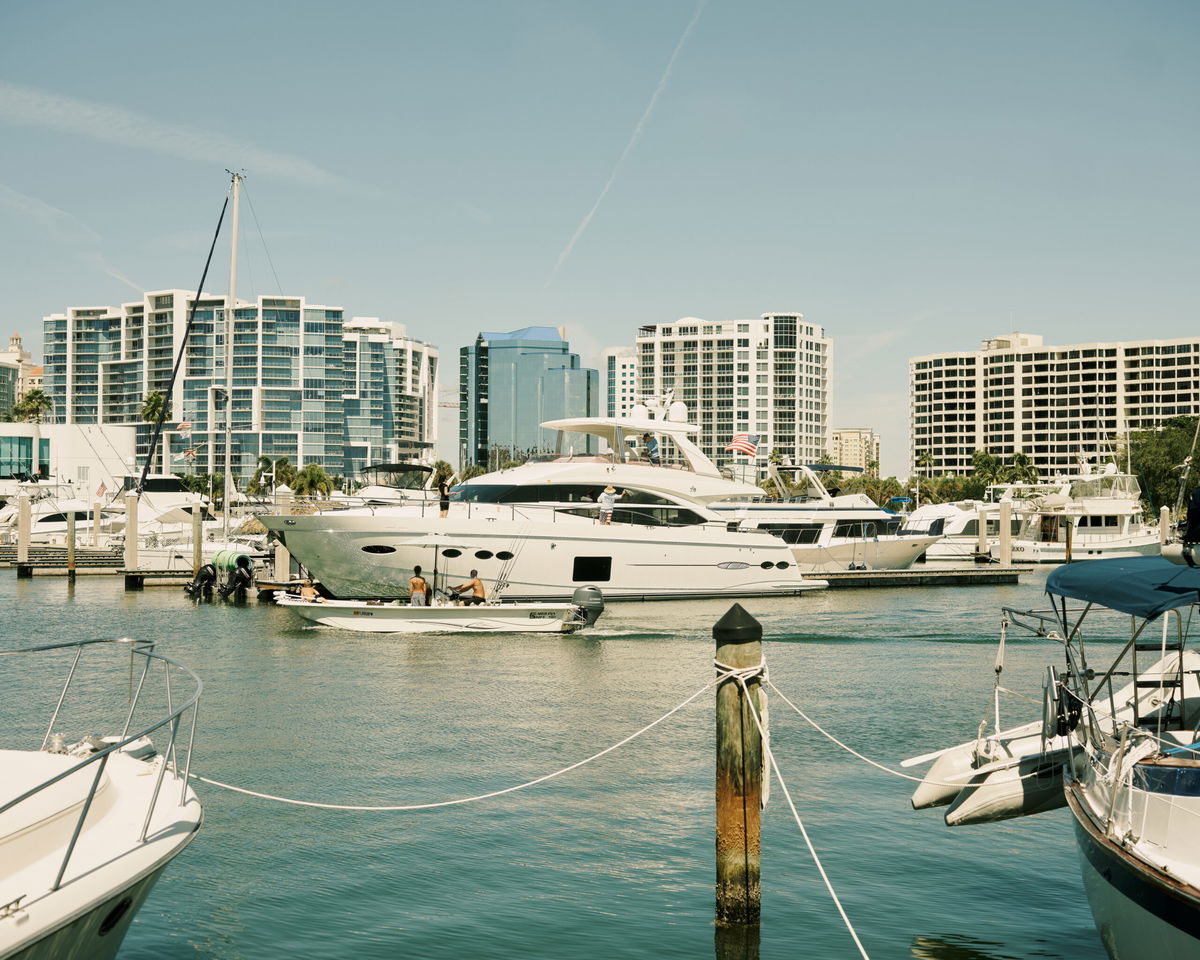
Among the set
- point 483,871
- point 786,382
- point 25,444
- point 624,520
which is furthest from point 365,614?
point 786,382

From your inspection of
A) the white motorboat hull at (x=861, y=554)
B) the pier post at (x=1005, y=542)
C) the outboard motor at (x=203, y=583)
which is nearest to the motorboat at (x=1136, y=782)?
the outboard motor at (x=203, y=583)

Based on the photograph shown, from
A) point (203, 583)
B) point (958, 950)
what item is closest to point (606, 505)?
point (203, 583)

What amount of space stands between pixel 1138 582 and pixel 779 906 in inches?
163

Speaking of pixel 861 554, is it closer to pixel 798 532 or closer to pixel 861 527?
pixel 861 527

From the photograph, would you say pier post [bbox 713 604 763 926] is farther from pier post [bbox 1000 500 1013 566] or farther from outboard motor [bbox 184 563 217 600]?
pier post [bbox 1000 500 1013 566]

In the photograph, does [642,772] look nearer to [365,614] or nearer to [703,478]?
[365,614]

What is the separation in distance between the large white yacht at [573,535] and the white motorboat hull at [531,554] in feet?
0.11

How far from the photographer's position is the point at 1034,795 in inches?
381

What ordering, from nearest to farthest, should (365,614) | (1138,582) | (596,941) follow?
1. (1138,582)
2. (596,941)
3. (365,614)

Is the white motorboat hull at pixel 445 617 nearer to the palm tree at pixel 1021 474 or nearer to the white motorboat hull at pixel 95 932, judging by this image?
the white motorboat hull at pixel 95 932

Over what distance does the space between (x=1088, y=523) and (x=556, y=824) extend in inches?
2252

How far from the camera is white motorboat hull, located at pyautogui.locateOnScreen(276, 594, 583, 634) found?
25859 mm

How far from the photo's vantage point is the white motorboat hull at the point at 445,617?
84.8 ft

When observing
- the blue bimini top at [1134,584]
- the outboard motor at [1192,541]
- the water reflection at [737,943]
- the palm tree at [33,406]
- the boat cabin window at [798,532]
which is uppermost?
the palm tree at [33,406]
